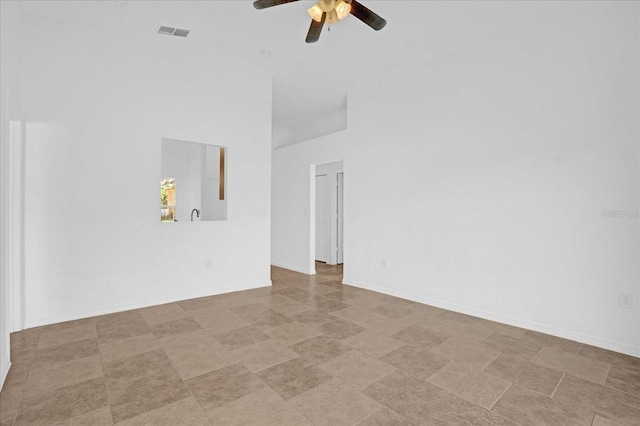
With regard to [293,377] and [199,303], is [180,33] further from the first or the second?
[293,377]

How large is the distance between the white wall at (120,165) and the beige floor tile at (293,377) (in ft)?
7.75

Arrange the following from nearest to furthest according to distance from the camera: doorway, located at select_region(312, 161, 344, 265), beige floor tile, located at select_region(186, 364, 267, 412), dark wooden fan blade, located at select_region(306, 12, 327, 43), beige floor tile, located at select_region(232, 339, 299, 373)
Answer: beige floor tile, located at select_region(186, 364, 267, 412), beige floor tile, located at select_region(232, 339, 299, 373), dark wooden fan blade, located at select_region(306, 12, 327, 43), doorway, located at select_region(312, 161, 344, 265)

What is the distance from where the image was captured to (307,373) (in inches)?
92.8

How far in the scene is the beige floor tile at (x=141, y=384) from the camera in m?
1.94

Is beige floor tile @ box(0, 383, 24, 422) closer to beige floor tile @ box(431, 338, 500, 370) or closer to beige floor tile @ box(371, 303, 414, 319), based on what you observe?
beige floor tile @ box(431, 338, 500, 370)

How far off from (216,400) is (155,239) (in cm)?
260

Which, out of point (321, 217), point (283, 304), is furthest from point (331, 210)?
point (283, 304)

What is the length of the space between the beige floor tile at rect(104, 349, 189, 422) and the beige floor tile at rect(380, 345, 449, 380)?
155cm

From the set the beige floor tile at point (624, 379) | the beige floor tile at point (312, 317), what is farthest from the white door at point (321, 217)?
the beige floor tile at point (624, 379)

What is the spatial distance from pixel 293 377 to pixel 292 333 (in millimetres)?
838

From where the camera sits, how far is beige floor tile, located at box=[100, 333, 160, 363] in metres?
2.63

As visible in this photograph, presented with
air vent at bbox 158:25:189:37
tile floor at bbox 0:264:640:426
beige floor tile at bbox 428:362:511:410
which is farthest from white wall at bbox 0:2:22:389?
beige floor tile at bbox 428:362:511:410

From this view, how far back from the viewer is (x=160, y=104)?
4055mm

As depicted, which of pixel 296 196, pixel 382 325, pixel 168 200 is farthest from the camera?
pixel 296 196
